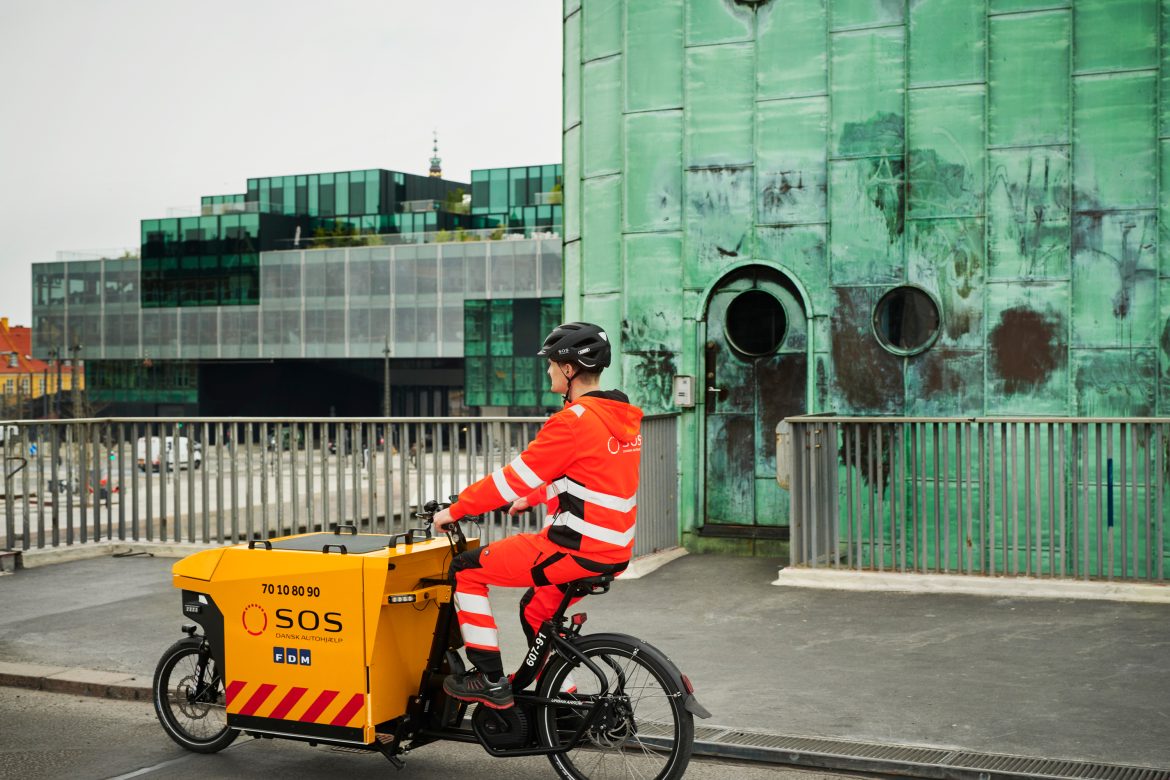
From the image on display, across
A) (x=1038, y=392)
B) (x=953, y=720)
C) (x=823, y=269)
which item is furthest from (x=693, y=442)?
(x=953, y=720)

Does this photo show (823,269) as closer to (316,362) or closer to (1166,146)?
(1166,146)

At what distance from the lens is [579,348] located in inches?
221

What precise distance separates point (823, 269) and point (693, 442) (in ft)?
7.06

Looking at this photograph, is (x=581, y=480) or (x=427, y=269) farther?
(x=427, y=269)

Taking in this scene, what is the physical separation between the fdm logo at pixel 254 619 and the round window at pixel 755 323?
753 centimetres

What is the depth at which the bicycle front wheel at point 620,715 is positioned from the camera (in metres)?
5.37

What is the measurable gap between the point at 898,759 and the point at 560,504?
205 cm

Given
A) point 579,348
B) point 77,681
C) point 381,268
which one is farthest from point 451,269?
point 579,348

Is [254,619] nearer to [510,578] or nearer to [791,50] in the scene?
[510,578]

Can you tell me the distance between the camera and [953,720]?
21.9ft

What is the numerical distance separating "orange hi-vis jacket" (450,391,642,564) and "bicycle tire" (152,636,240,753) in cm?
193

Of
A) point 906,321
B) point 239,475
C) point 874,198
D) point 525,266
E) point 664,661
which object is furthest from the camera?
point 525,266

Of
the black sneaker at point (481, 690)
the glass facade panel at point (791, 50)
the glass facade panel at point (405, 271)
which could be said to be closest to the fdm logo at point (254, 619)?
the black sneaker at point (481, 690)

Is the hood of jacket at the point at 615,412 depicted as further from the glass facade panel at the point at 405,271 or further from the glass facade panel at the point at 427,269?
the glass facade panel at the point at 405,271
